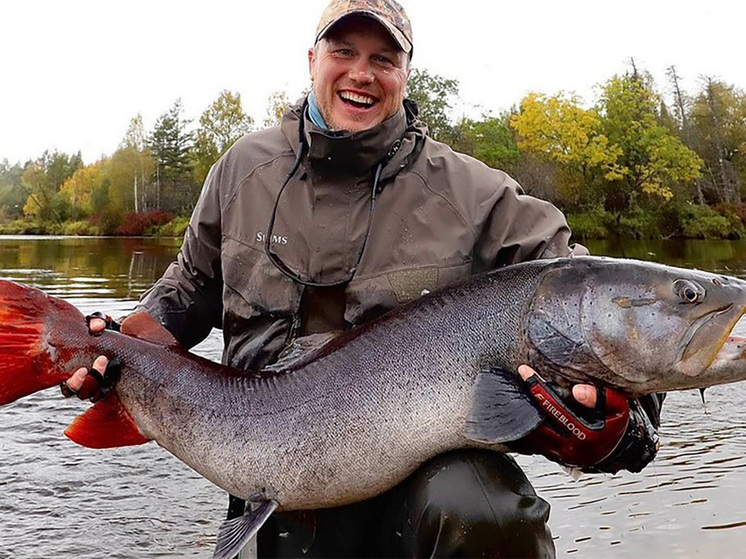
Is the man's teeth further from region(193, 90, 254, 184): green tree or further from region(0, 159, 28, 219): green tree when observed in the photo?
region(0, 159, 28, 219): green tree

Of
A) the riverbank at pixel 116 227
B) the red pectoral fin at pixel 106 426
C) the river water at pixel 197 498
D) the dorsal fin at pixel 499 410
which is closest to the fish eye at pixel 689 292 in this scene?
the dorsal fin at pixel 499 410

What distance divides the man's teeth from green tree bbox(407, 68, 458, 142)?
46545mm

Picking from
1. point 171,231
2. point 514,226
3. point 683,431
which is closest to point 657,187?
point 171,231

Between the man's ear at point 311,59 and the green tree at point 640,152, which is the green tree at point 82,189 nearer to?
the green tree at point 640,152

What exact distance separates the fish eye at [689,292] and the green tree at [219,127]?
5665cm

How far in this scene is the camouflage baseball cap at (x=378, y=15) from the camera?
347 centimetres

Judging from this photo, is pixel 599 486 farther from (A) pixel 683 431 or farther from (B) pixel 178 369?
(B) pixel 178 369

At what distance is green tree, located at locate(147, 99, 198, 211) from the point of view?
217ft

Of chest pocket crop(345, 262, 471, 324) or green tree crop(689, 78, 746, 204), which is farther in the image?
green tree crop(689, 78, 746, 204)

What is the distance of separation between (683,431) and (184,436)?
4.76 metres

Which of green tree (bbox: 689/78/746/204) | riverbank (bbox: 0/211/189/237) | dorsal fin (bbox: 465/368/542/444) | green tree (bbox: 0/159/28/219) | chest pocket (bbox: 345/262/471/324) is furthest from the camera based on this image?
green tree (bbox: 0/159/28/219)

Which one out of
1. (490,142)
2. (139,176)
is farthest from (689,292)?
(139,176)

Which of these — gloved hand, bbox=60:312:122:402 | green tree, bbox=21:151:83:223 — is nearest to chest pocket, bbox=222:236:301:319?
gloved hand, bbox=60:312:122:402

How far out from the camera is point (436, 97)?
1962 inches
